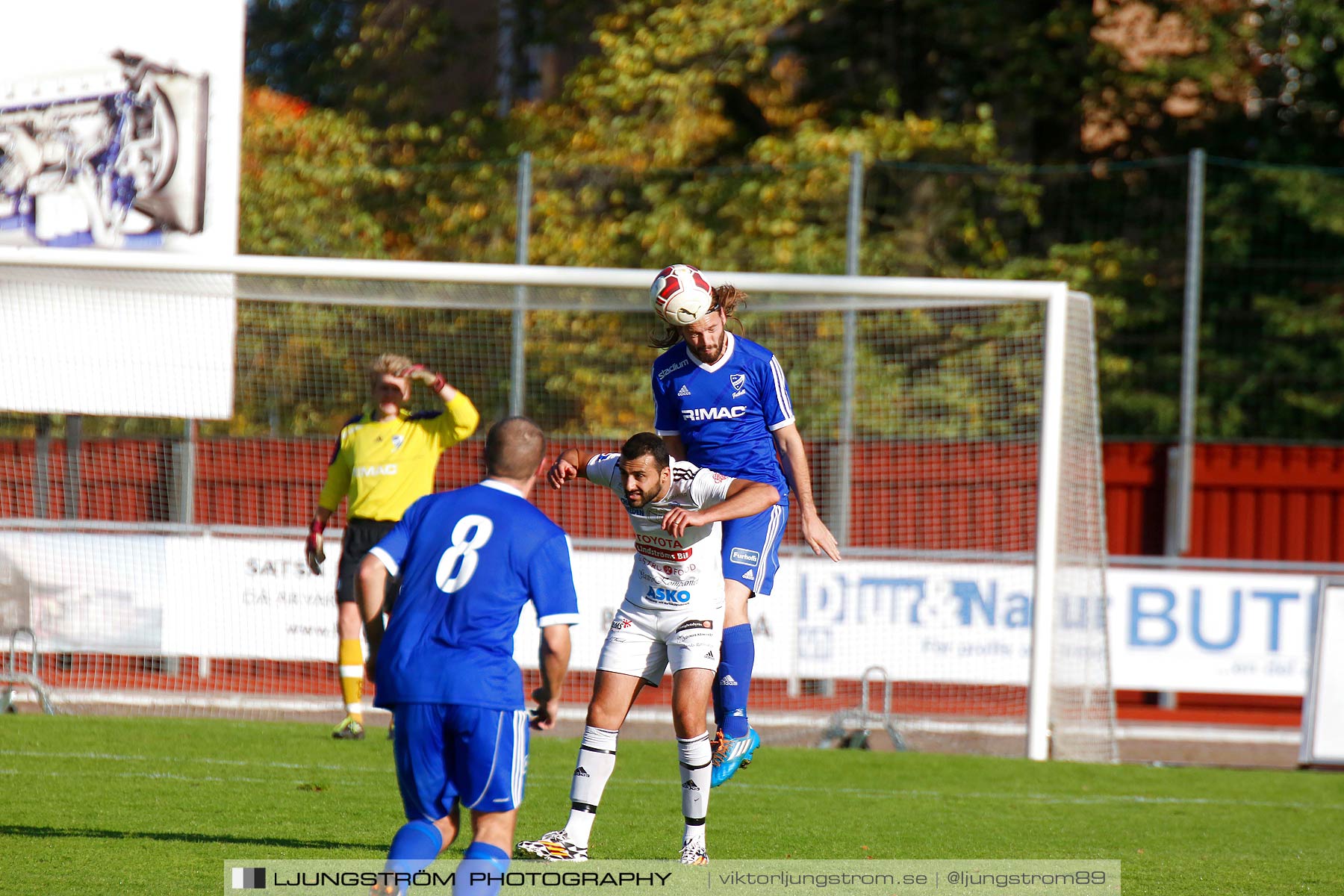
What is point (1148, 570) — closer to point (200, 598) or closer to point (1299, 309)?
point (1299, 309)

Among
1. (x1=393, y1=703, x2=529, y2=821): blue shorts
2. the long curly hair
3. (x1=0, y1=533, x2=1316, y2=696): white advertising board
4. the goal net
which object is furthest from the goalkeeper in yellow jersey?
(x1=393, y1=703, x2=529, y2=821): blue shorts

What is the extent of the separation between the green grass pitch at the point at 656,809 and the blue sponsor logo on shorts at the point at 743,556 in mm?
1197

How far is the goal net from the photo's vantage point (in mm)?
10516

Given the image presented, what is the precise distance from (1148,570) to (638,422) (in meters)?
4.71

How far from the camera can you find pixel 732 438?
6.18 metres

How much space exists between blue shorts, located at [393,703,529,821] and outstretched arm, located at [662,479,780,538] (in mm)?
1309

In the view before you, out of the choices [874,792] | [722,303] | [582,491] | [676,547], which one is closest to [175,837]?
[676,547]

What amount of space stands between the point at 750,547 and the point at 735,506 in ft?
2.67

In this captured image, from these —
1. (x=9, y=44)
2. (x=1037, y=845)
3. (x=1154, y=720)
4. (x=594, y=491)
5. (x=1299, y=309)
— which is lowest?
(x=1154, y=720)

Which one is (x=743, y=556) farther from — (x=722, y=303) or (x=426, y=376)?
(x=426, y=376)

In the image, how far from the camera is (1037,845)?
6.57m

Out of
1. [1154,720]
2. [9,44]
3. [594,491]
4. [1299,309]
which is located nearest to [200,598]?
[594,491]

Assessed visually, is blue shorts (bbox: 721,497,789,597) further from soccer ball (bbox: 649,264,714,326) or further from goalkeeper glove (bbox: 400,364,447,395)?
goalkeeper glove (bbox: 400,364,447,395)

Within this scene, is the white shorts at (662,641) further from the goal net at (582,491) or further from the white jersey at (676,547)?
the goal net at (582,491)
